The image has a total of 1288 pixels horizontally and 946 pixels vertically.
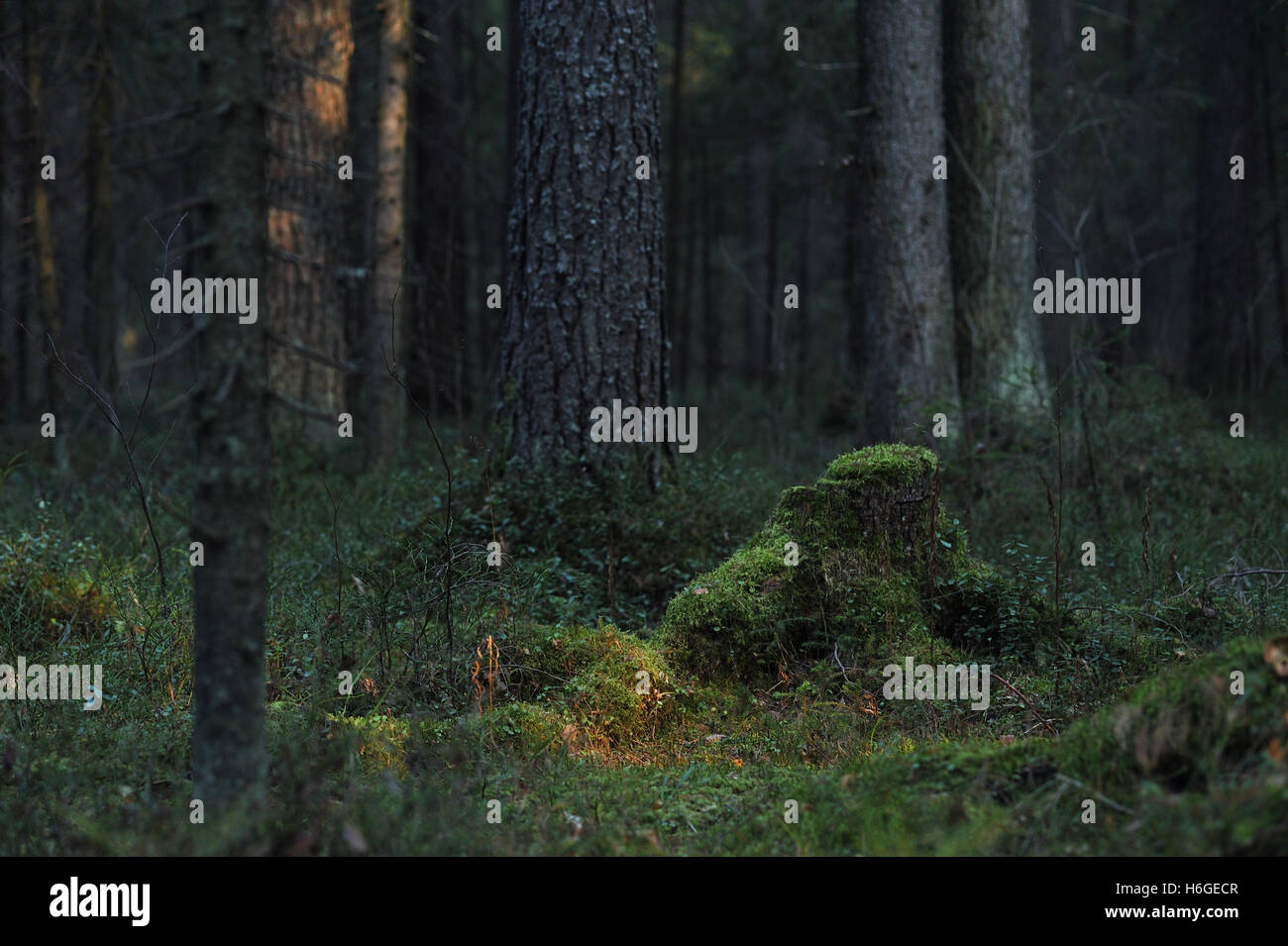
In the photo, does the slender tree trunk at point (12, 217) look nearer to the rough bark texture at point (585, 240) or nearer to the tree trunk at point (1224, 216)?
the rough bark texture at point (585, 240)

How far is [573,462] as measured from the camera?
6.62 m

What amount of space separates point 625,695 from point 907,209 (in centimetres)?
676

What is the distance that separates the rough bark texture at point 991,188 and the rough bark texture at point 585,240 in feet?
15.6

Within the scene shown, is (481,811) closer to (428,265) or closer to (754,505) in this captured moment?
(754,505)

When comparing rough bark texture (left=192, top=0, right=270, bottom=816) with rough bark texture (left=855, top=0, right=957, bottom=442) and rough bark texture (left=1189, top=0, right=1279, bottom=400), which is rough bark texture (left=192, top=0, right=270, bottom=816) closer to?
rough bark texture (left=855, top=0, right=957, bottom=442)

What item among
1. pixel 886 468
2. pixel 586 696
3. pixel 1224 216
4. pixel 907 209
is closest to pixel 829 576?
pixel 886 468

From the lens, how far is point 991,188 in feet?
34.2

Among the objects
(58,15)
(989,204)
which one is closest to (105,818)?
(989,204)

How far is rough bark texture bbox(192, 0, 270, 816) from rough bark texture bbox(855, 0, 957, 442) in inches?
298
